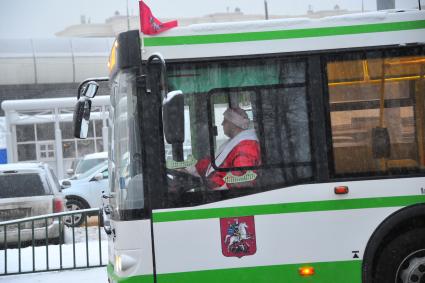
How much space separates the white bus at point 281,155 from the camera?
18.5ft

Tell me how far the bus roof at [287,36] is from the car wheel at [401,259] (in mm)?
1777

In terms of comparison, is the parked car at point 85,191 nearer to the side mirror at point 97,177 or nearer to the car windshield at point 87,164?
the side mirror at point 97,177

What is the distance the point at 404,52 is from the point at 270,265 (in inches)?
90.5

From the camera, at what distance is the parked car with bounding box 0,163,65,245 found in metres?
13.1

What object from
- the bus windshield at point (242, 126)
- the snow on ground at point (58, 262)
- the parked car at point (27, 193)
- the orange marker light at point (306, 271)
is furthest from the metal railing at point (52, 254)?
the orange marker light at point (306, 271)

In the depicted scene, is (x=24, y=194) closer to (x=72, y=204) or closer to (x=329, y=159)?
(x=72, y=204)

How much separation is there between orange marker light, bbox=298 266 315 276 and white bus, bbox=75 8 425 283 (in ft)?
0.06

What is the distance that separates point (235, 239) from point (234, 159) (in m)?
0.71

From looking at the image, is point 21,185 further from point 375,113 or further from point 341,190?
point 375,113

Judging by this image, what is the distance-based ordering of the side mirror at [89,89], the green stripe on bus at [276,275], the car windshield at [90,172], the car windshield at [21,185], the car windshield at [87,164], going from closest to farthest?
1. the green stripe on bus at [276,275]
2. the side mirror at [89,89]
3. the car windshield at [21,185]
4. the car windshield at [90,172]
5. the car windshield at [87,164]

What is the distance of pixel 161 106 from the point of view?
18.6 ft

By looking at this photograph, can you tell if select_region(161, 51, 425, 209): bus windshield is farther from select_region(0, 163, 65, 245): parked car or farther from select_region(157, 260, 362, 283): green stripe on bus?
select_region(0, 163, 65, 245): parked car

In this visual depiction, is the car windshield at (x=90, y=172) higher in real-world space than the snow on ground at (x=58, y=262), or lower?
higher

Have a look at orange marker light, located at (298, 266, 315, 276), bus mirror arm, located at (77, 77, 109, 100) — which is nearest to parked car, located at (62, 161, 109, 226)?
bus mirror arm, located at (77, 77, 109, 100)
